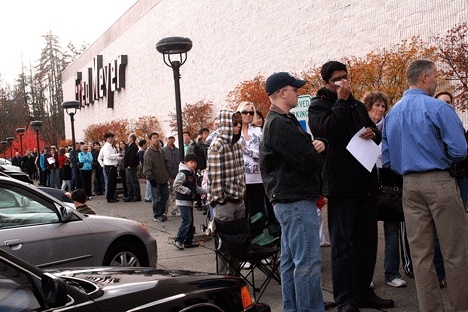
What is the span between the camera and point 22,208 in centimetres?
657

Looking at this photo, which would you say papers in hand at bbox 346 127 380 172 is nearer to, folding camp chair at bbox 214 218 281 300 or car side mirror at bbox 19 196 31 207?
folding camp chair at bbox 214 218 281 300

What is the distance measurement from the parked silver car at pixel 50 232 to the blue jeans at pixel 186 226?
253cm

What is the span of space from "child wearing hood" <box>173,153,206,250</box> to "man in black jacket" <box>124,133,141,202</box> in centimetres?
812

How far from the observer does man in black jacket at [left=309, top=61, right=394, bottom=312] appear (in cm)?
540

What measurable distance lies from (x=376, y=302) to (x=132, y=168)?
13225mm

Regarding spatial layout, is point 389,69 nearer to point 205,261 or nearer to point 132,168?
point 132,168

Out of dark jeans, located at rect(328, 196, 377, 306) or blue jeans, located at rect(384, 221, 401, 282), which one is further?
blue jeans, located at rect(384, 221, 401, 282)

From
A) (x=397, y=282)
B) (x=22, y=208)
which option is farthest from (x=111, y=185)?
(x=397, y=282)

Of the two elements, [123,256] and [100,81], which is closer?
[123,256]

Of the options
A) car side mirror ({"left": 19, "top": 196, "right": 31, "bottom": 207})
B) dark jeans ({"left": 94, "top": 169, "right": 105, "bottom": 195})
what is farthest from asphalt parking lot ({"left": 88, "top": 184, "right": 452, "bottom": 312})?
dark jeans ({"left": 94, "top": 169, "right": 105, "bottom": 195})

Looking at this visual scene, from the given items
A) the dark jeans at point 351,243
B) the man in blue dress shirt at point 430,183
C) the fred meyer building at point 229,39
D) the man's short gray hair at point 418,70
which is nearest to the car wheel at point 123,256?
the dark jeans at point 351,243

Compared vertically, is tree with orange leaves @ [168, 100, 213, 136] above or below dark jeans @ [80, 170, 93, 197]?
above

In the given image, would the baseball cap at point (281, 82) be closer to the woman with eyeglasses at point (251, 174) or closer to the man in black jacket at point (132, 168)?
the woman with eyeglasses at point (251, 174)

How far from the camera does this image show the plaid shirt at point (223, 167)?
6875 millimetres
